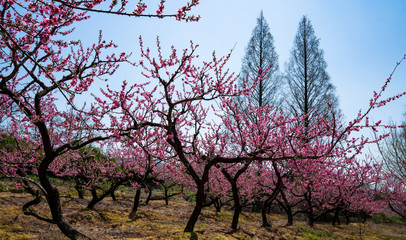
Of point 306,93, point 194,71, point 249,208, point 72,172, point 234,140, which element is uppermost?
point 306,93

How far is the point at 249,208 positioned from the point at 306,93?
9.96m

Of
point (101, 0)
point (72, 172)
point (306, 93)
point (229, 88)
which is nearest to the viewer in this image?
point (101, 0)

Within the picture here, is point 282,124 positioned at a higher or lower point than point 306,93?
lower

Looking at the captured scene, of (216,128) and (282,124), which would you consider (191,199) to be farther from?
(282,124)

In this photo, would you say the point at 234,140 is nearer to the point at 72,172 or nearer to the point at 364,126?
the point at 364,126

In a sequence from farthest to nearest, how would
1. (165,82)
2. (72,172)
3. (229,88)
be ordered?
(72,172)
(229,88)
(165,82)

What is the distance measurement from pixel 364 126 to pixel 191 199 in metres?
17.1

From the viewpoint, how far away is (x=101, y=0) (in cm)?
317

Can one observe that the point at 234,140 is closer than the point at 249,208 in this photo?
Yes

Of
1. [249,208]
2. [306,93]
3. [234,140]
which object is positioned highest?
[306,93]

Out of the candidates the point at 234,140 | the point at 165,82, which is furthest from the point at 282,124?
the point at 165,82

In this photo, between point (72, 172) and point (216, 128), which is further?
point (72, 172)

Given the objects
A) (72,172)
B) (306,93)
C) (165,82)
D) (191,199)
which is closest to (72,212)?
(72,172)

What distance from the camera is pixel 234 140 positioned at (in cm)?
818
